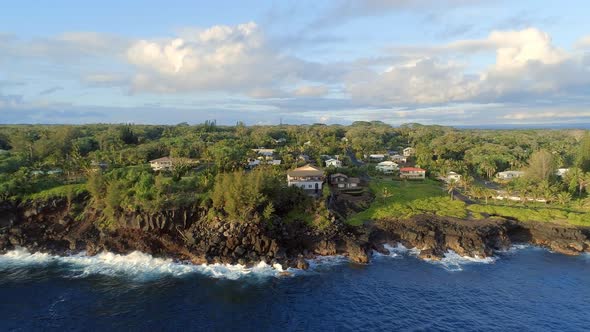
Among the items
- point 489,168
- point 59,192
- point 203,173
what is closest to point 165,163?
point 203,173

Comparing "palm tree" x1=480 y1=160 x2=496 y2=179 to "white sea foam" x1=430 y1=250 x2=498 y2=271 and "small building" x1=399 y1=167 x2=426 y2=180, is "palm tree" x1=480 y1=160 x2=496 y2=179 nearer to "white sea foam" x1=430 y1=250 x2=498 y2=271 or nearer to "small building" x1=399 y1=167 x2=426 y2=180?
"small building" x1=399 y1=167 x2=426 y2=180

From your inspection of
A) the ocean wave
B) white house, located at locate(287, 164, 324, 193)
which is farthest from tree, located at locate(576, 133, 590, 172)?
the ocean wave

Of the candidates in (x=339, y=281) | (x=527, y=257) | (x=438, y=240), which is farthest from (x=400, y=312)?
(x=527, y=257)

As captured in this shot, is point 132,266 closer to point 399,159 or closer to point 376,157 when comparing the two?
point 376,157

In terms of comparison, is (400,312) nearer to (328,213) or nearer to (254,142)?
(328,213)

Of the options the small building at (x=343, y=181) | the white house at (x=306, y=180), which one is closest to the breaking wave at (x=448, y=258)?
the white house at (x=306, y=180)
